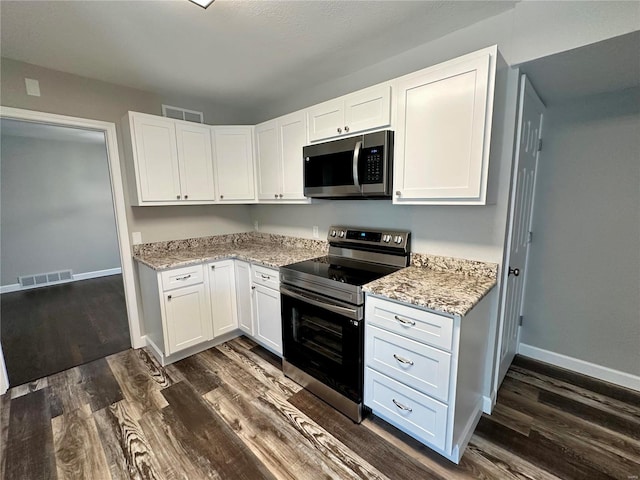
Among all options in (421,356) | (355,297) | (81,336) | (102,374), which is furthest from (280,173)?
(81,336)

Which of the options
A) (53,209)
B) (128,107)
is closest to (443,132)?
(128,107)

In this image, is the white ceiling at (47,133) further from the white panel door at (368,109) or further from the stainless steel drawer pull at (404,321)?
the stainless steel drawer pull at (404,321)

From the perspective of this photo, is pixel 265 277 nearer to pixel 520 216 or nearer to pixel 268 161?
pixel 268 161

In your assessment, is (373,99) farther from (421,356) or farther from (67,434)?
(67,434)

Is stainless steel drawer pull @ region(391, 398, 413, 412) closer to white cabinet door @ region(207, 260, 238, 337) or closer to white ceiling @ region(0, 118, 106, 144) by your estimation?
white cabinet door @ region(207, 260, 238, 337)

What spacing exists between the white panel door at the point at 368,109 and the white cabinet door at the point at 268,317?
1.46 m

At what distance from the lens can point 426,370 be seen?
4.93 ft

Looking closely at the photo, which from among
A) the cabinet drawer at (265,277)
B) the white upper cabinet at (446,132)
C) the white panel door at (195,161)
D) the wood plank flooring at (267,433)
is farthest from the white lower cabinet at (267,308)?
the white upper cabinet at (446,132)

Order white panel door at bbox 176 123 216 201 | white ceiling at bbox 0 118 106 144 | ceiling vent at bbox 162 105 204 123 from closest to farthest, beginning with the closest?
1. white panel door at bbox 176 123 216 201
2. ceiling vent at bbox 162 105 204 123
3. white ceiling at bbox 0 118 106 144

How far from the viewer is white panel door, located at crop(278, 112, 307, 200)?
2.39 m

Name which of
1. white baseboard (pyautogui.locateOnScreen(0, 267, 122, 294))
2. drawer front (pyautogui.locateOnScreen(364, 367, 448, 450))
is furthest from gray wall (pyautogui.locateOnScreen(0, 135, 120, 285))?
drawer front (pyautogui.locateOnScreen(364, 367, 448, 450))

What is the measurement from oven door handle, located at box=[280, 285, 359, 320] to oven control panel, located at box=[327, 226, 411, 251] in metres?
0.68

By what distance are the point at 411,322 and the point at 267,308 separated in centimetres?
137

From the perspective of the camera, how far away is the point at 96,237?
543 centimetres
